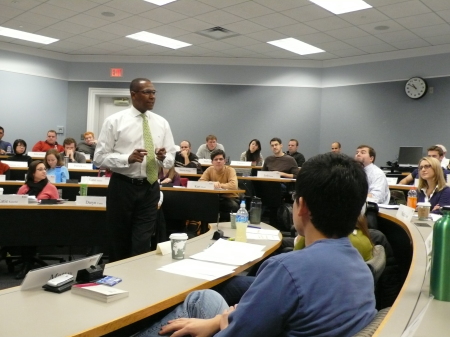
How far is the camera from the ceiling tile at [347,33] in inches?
276

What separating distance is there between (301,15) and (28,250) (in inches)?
190

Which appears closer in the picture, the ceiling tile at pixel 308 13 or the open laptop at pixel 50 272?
the open laptop at pixel 50 272

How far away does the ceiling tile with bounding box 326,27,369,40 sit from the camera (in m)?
7.01

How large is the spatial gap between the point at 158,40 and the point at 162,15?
1689mm

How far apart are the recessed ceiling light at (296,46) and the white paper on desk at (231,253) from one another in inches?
246

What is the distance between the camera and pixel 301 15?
6.37 metres

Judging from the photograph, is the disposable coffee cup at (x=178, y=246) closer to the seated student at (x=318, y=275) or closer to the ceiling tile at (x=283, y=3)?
the seated student at (x=318, y=275)

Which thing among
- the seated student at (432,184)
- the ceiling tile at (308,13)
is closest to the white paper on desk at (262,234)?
the seated student at (432,184)

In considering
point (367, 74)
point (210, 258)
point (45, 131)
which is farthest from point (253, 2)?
point (45, 131)

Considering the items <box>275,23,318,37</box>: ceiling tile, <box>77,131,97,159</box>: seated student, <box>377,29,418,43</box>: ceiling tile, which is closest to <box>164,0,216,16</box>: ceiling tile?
<box>275,23,318,37</box>: ceiling tile

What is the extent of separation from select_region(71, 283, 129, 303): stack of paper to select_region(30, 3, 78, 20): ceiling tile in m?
6.20

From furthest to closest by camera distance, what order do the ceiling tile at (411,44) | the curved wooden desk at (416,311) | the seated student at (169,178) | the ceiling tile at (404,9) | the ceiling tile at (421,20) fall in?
the ceiling tile at (411,44) → the ceiling tile at (421,20) → the ceiling tile at (404,9) → the seated student at (169,178) → the curved wooden desk at (416,311)

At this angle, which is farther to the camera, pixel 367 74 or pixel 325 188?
pixel 367 74

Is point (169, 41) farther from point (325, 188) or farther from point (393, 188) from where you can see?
point (325, 188)
